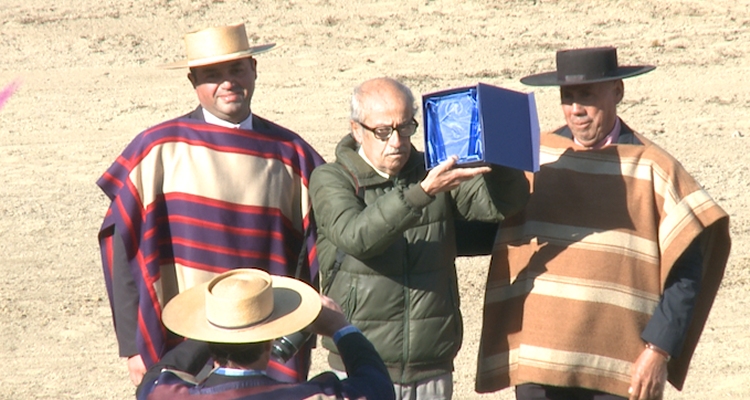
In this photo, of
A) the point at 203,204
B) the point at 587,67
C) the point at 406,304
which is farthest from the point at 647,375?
the point at 203,204

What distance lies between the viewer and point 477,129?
15.8 ft

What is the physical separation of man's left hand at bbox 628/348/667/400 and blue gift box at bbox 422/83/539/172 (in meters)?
0.91

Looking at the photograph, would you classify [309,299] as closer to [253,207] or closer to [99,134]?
[253,207]

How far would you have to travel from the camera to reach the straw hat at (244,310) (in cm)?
395

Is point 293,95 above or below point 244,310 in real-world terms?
below

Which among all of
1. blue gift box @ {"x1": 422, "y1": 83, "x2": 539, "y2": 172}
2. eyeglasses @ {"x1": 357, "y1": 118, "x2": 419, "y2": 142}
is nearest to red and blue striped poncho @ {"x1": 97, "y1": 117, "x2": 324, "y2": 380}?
eyeglasses @ {"x1": 357, "y1": 118, "x2": 419, "y2": 142}

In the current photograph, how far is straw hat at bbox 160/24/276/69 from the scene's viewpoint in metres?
5.54

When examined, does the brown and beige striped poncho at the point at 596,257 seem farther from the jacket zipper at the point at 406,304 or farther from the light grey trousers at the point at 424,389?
the jacket zipper at the point at 406,304

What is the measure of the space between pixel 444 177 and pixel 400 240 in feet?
1.40

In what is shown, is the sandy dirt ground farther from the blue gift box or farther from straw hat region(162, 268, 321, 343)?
straw hat region(162, 268, 321, 343)

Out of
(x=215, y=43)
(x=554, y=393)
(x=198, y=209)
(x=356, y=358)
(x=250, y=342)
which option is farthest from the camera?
(x=215, y=43)

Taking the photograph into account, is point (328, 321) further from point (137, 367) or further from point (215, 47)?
point (215, 47)

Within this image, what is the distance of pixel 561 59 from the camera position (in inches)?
211

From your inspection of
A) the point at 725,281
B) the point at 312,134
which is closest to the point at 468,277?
the point at 725,281
